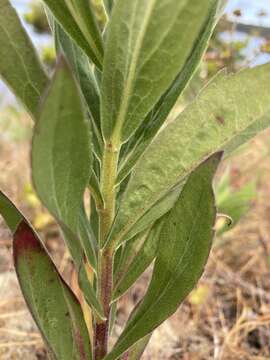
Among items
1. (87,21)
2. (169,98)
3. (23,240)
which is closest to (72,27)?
(87,21)

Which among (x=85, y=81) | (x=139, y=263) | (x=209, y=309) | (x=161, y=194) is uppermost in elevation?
(x=85, y=81)

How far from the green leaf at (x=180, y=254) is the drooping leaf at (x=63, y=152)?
0.13 metres

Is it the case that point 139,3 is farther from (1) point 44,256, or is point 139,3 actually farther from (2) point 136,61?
(1) point 44,256

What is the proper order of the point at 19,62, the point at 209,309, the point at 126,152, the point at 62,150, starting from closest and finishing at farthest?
the point at 62,150
the point at 19,62
the point at 126,152
the point at 209,309

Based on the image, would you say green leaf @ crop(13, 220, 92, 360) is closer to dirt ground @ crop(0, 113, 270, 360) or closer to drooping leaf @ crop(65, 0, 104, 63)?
drooping leaf @ crop(65, 0, 104, 63)

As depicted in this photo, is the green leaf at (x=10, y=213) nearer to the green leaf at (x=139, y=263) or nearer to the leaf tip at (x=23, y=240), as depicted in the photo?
the leaf tip at (x=23, y=240)

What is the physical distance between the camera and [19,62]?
70cm

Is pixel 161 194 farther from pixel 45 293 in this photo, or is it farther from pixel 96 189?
pixel 45 293

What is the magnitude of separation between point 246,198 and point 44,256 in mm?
1064

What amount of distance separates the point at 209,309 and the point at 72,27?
1172mm

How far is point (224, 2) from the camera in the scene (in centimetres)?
82

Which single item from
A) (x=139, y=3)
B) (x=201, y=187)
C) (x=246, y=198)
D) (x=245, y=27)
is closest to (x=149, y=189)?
(x=201, y=187)

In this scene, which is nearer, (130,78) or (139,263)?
(130,78)

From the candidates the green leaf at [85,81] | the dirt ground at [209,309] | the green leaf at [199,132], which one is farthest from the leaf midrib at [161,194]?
the dirt ground at [209,309]
